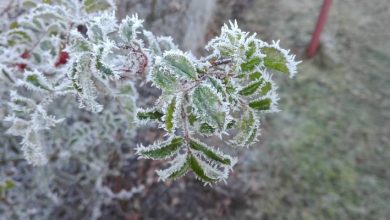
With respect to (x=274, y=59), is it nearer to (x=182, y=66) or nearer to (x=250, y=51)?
(x=250, y=51)

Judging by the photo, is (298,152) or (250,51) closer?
(250,51)

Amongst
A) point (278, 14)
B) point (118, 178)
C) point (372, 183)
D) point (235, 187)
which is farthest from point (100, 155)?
point (278, 14)

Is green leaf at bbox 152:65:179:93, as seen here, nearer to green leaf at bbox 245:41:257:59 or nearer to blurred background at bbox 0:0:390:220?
green leaf at bbox 245:41:257:59

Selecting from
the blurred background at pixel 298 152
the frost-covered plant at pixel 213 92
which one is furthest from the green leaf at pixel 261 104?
the blurred background at pixel 298 152

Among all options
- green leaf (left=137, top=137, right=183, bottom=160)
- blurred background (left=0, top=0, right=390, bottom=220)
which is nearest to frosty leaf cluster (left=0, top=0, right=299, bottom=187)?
green leaf (left=137, top=137, right=183, bottom=160)

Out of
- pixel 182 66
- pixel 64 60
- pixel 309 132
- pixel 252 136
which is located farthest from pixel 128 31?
pixel 309 132

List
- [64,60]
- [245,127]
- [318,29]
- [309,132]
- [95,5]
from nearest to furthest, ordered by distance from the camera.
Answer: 1. [245,127]
2. [95,5]
3. [64,60]
4. [309,132]
5. [318,29]

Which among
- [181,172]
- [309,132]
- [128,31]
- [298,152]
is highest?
[309,132]
